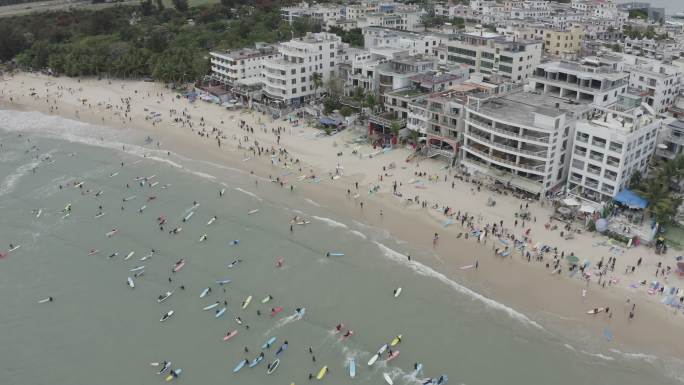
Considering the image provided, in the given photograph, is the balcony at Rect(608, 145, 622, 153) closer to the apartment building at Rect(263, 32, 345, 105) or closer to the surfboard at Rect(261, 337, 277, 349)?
the surfboard at Rect(261, 337, 277, 349)

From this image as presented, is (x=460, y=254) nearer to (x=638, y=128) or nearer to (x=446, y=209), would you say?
(x=446, y=209)

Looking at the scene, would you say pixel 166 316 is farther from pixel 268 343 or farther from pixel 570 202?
pixel 570 202

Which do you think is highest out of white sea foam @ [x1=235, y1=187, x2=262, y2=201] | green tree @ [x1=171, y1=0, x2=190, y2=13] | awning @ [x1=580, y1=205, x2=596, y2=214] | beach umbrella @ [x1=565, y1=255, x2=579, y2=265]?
green tree @ [x1=171, y1=0, x2=190, y2=13]

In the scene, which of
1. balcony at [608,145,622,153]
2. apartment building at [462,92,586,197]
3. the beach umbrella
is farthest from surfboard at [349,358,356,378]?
balcony at [608,145,622,153]

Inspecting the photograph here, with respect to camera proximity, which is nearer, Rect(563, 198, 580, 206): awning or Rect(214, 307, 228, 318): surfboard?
Rect(214, 307, 228, 318): surfboard

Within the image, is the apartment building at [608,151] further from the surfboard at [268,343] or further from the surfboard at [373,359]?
the surfboard at [268,343]

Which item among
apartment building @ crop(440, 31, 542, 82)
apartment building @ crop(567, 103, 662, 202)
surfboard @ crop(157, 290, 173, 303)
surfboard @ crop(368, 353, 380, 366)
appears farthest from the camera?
apartment building @ crop(440, 31, 542, 82)

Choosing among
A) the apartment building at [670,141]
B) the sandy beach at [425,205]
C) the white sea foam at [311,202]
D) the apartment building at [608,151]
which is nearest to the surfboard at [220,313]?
the sandy beach at [425,205]
